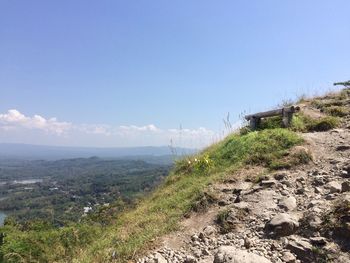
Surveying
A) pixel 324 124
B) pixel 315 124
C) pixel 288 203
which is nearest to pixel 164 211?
pixel 288 203

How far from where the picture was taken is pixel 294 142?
898 cm

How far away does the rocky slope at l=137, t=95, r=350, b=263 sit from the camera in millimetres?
4777

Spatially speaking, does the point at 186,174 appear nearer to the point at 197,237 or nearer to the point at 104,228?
the point at 104,228

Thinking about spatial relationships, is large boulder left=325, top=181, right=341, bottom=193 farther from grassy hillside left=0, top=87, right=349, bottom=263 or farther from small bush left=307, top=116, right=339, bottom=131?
small bush left=307, top=116, right=339, bottom=131

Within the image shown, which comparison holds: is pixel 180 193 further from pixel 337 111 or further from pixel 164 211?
pixel 337 111

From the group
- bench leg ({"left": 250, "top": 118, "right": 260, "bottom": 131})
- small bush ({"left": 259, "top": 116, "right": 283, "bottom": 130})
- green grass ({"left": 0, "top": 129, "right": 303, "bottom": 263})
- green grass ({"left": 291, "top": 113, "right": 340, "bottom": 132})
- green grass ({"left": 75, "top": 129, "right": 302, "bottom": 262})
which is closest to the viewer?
green grass ({"left": 75, "top": 129, "right": 302, "bottom": 262})

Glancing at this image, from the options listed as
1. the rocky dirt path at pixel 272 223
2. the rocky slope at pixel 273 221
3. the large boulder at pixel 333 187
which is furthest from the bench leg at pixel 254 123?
the large boulder at pixel 333 187

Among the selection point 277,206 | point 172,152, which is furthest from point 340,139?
point 172,152

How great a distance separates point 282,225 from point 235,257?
102 centimetres

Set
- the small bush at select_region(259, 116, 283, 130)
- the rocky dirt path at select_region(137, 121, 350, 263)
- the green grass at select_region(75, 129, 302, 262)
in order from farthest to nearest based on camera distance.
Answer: the small bush at select_region(259, 116, 283, 130) → the green grass at select_region(75, 129, 302, 262) → the rocky dirt path at select_region(137, 121, 350, 263)

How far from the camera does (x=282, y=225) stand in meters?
5.29

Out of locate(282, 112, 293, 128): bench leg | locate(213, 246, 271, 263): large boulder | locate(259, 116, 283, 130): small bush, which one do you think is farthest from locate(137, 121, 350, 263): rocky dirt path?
locate(259, 116, 283, 130): small bush

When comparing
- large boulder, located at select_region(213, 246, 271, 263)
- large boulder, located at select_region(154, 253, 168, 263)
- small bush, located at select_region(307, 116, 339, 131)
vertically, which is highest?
small bush, located at select_region(307, 116, 339, 131)

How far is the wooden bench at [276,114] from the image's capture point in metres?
10.4
